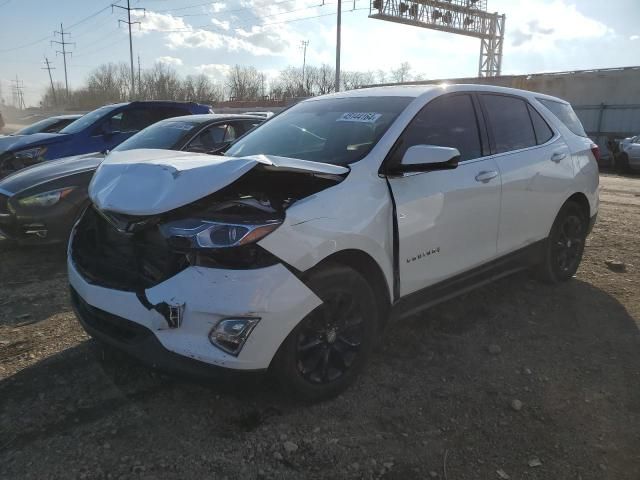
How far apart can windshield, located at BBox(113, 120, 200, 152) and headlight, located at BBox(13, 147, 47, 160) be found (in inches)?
96.6

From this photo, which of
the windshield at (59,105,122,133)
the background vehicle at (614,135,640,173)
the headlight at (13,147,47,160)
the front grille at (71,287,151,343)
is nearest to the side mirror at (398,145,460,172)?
the front grille at (71,287,151,343)

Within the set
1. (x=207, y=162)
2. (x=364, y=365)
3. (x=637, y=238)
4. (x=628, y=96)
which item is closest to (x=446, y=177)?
(x=364, y=365)

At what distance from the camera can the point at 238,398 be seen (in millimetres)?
2936

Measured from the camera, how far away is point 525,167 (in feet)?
13.5

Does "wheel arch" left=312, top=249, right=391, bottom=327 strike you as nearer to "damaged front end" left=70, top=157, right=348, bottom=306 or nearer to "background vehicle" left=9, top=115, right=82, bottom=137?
"damaged front end" left=70, top=157, right=348, bottom=306

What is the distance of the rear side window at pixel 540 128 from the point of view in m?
4.44

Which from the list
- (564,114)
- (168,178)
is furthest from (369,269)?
(564,114)

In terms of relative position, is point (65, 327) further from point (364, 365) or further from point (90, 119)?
point (90, 119)

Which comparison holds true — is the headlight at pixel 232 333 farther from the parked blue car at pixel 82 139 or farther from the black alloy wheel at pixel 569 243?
the parked blue car at pixel 82 139

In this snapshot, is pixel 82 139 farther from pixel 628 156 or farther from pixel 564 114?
pixel 628 156

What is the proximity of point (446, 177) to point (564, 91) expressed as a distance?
23853 millimetres

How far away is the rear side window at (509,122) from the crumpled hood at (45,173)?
406 cm

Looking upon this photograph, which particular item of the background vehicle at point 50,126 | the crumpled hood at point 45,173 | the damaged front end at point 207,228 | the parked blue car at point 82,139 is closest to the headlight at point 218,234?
the damaged front end at point 207,228

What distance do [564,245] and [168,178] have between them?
378 cm
